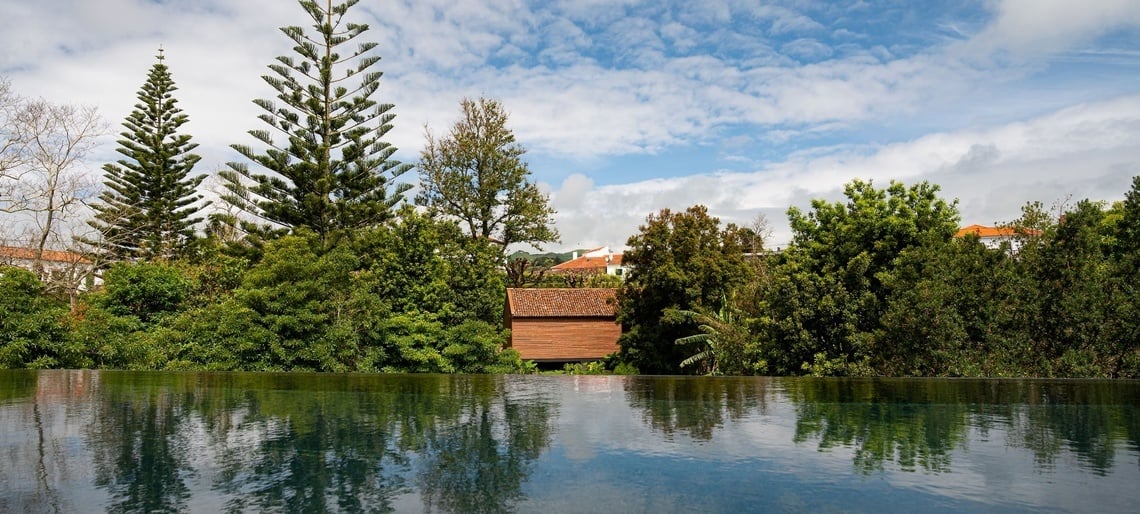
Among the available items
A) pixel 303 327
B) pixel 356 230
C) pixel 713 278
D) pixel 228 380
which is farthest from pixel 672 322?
pixel 228 380

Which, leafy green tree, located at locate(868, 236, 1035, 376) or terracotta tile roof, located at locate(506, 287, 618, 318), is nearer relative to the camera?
leafy green tree, located at locate(868, 236, 1035, 376)

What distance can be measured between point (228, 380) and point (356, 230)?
15.4 meters

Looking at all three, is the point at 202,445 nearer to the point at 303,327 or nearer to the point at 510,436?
the point at 510,436

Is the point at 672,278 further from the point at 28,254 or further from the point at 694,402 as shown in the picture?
the point at 28,254

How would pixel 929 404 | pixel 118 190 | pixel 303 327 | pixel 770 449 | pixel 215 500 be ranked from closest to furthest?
pixel 215 500 < pixel 770 449 < pixel 929 404 < pixel 303 327 < pixel 118 190

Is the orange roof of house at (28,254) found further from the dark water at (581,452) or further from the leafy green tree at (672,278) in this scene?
the dark water at (581,452)

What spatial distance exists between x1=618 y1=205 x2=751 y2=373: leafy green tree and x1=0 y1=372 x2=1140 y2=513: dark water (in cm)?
1805

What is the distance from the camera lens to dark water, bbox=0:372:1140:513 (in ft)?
7.14

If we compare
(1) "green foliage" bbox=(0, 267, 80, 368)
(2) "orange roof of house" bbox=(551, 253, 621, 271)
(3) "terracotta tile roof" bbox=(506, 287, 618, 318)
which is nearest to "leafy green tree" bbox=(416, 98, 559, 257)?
(3) "terracotta tile roof" bbox=(506, 287, 618, 318)

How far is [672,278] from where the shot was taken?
22641 millimetres

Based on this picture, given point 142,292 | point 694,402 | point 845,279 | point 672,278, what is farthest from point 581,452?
point 672,278

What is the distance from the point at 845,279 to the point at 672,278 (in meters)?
11.2

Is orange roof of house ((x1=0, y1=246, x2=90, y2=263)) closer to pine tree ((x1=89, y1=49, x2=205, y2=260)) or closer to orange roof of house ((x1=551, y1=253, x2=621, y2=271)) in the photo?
pine tree ((x1=89, y1=49, x2=205, y2=260))

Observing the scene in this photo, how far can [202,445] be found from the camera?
3.00 meters
